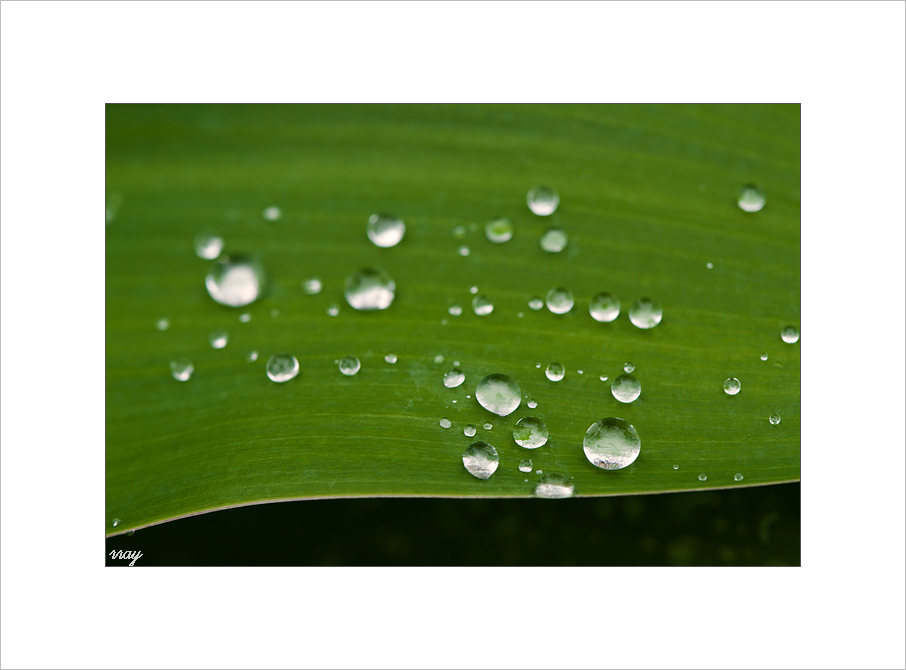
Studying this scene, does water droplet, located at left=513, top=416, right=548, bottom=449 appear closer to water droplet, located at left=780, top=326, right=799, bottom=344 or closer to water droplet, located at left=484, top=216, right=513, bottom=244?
water droplet, located at left=484, top=216, right=513, bottom=244

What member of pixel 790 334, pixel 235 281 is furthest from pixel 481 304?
pixel 790 334

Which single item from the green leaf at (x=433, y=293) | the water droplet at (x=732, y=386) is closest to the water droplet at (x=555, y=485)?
the green leaf at (x=433, y=293)

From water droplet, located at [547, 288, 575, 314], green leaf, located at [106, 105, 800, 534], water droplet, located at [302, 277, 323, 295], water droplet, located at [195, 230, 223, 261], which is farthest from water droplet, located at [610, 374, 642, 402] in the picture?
water droplet, located at [195, 230, 223, 261]

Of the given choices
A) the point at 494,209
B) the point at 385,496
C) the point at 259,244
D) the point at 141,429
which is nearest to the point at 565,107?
the point at 494,209

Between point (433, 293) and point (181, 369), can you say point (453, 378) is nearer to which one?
point (433, 293)

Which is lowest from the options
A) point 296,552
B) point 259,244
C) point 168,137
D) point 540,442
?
point 296,552
